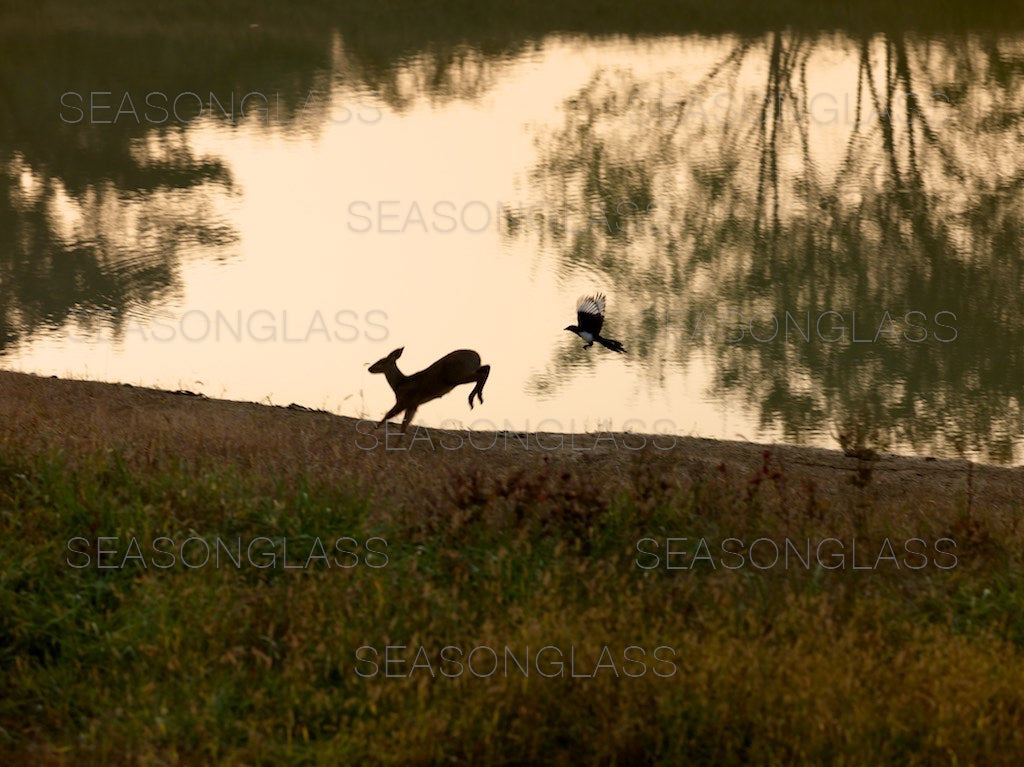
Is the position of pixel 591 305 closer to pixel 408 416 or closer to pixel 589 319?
pixel 589 319

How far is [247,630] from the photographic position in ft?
20.3

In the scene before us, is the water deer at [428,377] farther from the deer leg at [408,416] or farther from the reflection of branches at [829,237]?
the reflection of branches at [829,237]

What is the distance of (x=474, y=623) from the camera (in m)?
6.29

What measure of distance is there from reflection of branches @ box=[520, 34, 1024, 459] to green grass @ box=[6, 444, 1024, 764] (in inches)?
277

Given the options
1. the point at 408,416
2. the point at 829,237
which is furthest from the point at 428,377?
the point at 829,237

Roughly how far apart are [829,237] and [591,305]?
14060 mm

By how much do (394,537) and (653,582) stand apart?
5.20 feet

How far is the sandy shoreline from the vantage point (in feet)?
30.0

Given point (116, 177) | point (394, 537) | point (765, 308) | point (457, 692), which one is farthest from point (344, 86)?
point (457, 692)

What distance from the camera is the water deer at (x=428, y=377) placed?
9.48 meters

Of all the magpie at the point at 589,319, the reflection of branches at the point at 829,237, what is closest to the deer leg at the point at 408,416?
the magpie at the point at 589,319

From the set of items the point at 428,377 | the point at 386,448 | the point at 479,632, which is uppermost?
the point at 428,377

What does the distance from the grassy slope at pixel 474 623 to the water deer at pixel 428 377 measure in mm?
715

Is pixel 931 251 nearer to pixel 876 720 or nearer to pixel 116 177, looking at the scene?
pixel 116 177
